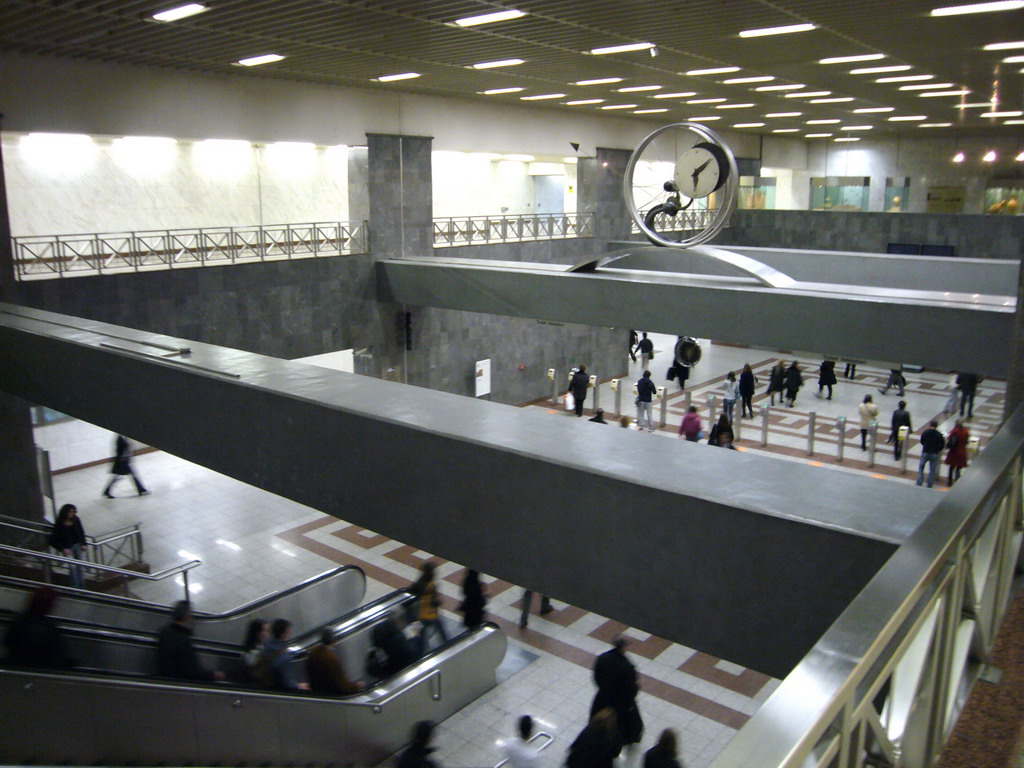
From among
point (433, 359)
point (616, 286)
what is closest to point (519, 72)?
point (616, 286)

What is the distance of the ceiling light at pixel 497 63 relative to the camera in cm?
1362

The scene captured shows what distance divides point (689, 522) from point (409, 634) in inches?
255

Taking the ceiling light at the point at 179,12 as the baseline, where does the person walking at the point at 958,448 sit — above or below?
below

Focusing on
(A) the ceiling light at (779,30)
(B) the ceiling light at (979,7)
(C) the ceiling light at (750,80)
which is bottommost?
(B) the ceiling light at (979,7)

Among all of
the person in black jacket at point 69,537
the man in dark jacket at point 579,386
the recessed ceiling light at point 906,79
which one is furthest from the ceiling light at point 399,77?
the person in black jacket at point 69,537

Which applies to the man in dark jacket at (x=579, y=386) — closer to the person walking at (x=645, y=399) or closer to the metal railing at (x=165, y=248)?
the person walking at (x=645, y=399)

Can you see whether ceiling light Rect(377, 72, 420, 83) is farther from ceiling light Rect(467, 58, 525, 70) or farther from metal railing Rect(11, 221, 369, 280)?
metal railing Rect(11, 221, 369, 280)

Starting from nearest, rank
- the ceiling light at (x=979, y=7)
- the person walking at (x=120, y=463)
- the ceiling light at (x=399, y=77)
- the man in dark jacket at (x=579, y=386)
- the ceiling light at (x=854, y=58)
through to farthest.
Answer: the ceiling light at (x=979, y=7) → the ceiling light at (x=854, y=58) → the person walking at (x=120, y=463) → the ceiling light at (x=399, y=77) → the man in dark jacket at (x=579, y=386)

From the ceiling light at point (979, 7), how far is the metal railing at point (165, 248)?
11.9 metres

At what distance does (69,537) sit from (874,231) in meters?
27.0

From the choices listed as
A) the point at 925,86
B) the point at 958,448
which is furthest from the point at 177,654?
the point at 925,86

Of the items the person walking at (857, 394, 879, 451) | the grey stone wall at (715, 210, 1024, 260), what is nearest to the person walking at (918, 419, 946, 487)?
the person walking at (857, 394, 879, 451)

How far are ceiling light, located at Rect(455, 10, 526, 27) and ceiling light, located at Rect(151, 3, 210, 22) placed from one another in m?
3.12

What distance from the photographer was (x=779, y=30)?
11125mm
